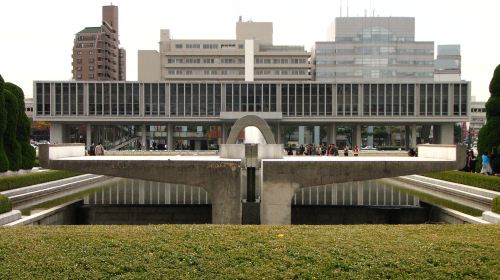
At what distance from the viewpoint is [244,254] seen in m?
9.51

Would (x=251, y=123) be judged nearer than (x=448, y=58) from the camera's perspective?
Yes

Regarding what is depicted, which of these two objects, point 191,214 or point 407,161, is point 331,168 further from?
point 191,214

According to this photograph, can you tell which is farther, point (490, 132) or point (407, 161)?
point (490, 132)

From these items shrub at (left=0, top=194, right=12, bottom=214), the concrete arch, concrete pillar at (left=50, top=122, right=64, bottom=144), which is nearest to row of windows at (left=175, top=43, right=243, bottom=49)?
concrete pillar at (left=50, top=122, right=64, bottom=144)

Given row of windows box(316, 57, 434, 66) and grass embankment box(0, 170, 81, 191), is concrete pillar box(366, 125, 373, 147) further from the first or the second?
grass embankment box(0, 170, 81, 191)

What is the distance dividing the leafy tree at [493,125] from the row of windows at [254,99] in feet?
159

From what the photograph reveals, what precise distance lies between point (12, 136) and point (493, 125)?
28.5 m

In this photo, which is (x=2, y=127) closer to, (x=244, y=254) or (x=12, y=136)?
(x=12, y=136)

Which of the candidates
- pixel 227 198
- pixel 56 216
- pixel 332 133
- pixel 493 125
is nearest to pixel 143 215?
pixel 56 216

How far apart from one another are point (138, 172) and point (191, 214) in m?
4.42

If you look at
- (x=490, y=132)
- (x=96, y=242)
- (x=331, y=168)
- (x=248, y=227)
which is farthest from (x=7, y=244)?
(x=490, y=132)

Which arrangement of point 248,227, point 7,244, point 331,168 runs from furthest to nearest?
point 331,168, point 248,227, point 7,244

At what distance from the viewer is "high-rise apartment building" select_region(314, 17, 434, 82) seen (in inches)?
4520

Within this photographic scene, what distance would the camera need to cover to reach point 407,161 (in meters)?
22.0
